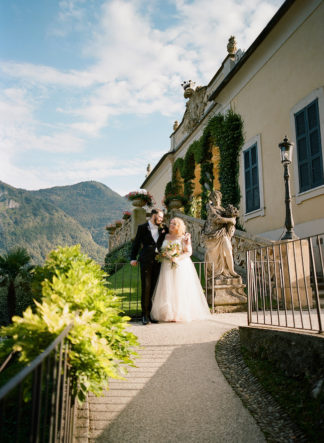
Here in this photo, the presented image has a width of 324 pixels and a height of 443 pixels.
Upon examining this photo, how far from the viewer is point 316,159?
9078 mm

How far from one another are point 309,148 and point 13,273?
10165 millimetres

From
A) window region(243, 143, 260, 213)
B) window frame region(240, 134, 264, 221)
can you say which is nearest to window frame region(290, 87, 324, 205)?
window frame region(240, 134, 264, 221)

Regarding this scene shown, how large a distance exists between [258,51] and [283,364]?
11730 millimetres

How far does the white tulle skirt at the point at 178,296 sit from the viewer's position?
618 cm

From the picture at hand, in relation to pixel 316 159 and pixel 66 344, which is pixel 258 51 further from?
pixel 66 344

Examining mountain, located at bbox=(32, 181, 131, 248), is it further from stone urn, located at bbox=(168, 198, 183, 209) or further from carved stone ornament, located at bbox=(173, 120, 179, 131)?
stone urn, located at bbox=(168, 198, 183, 209)

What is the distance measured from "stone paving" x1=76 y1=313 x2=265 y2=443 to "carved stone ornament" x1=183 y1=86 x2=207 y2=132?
16.2 meters

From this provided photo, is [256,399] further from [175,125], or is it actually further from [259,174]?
[175,125]

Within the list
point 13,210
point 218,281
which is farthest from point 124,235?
point 13,210

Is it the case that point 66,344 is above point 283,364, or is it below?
above

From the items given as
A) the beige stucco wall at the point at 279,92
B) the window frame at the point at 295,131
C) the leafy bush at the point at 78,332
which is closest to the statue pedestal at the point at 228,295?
the beige stucco wall at the point at 279,92

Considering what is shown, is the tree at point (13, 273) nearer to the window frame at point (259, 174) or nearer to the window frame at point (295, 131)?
the window frame at point (259, 174)

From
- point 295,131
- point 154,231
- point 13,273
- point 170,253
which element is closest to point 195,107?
point 295,131

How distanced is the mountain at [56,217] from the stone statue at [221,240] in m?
42.1
